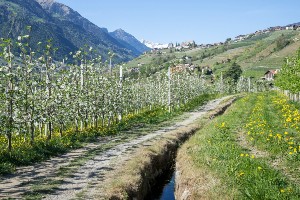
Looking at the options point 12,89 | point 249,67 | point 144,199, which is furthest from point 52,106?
point 249,67

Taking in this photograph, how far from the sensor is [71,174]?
16125 mm

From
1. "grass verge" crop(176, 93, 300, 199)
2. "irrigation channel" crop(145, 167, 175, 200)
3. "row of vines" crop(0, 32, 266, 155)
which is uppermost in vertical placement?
"row of vines" crop(0, 32, 266, 155)

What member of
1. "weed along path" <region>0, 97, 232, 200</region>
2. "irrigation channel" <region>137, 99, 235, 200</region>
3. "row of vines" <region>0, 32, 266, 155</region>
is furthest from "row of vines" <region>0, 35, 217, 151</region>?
"irrigation channel" <region>137, 99, 235, 200</region>

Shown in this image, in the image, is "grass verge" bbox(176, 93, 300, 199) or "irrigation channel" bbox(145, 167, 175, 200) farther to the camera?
"irrigation channel" bbox(145, 167, 175, 200)

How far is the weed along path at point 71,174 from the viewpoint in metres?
13.4

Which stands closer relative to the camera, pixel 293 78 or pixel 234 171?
pixel 234 171

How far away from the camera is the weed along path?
13.4 m

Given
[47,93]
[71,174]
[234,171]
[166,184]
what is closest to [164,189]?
[166,184]

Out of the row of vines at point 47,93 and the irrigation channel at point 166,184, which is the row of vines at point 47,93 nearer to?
the row of vines at point 47,93

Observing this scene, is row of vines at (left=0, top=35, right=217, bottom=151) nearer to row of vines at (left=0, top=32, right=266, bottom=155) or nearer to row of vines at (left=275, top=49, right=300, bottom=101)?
row of vines at (left=0, top=32, right=266, bottom=155)

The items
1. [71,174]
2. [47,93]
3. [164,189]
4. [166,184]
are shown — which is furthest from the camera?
[47,93]

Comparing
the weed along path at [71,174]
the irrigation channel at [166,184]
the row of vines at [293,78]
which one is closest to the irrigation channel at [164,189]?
the irrigation channel at [166,184]

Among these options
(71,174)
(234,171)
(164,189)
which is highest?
(234,171)

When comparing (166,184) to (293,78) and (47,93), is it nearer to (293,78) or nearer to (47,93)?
(47,93)
